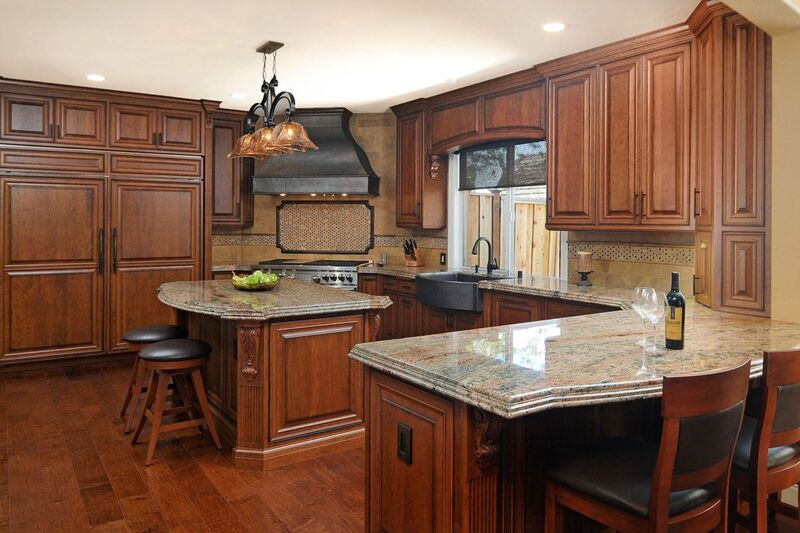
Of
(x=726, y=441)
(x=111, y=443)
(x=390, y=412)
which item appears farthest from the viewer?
(x=111, y=443)

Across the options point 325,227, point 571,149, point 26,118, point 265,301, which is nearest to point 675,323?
point 265,301

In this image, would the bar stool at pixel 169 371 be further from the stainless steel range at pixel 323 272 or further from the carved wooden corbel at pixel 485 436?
the stainless steel range at pixel 323 272

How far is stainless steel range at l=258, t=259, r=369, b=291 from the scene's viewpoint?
599 centimetres

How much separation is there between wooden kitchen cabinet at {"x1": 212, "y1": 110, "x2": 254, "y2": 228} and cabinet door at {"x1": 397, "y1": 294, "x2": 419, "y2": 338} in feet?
7.15

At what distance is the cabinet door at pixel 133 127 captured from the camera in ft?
18.8

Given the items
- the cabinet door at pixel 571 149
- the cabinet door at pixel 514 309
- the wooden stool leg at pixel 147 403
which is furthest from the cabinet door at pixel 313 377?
the cabinet door at pixel 571 149

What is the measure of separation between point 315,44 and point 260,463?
2774 millimetres

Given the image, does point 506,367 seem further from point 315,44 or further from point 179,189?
point 179,189

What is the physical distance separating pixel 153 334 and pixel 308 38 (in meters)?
2.21

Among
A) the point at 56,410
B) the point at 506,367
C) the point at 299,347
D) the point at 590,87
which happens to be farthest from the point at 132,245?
the point at 506,367

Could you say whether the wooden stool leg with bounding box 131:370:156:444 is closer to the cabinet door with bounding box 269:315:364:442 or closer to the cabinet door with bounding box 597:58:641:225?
the cabinet door with bounding box 269:315:364:442

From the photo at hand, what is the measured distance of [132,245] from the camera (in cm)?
580

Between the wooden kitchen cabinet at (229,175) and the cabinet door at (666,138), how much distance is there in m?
4.23

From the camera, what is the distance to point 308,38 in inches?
160
